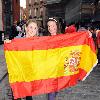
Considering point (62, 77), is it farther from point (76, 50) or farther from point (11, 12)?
point (11, 12)

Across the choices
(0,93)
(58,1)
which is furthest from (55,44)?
(58,1)

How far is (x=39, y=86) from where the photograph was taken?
18.2 feet

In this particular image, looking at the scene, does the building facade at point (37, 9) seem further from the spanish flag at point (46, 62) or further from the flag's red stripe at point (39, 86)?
the flag's red stripe at point (39, 86)

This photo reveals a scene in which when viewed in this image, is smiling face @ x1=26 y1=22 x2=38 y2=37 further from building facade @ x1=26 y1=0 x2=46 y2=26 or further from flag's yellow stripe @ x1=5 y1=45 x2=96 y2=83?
building facade @ x1=26 y1=0 x2=46 y2=26

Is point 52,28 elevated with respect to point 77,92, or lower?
elevated

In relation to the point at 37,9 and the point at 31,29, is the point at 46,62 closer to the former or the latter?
the point at 31,29

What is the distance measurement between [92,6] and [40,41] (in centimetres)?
3123

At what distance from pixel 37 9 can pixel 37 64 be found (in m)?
81.7

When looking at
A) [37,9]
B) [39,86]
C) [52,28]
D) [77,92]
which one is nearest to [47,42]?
[52,28]

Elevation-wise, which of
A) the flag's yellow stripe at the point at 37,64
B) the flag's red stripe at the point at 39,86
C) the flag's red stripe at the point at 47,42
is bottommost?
the flag's red stripe at the point at 39,86

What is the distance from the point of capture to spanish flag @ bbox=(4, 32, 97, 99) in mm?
5391

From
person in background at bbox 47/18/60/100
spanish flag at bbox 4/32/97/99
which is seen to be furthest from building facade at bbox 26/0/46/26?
person in background at bbox 47/18/60/100

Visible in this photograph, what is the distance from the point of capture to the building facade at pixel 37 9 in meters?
81.9

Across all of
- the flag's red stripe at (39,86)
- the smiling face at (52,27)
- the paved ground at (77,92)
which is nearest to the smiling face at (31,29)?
the smiling face at (52,27)
